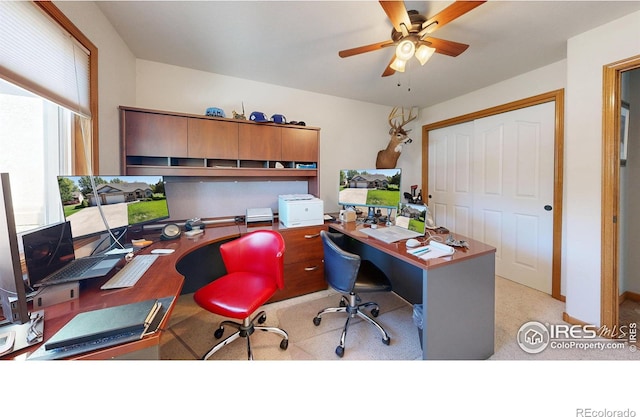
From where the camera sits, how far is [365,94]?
10.2ft

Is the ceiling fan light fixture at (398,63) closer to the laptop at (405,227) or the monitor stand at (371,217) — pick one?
the laptop at (405,227)

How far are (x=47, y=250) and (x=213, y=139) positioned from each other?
1518 mm

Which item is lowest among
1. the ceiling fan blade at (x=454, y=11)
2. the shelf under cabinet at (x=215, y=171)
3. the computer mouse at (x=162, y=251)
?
the computer mouse at (x=162, y=251)

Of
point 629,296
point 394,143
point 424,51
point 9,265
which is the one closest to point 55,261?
point 9,265

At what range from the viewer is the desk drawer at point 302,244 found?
2.20 meters

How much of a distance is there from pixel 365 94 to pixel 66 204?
329 centimetres

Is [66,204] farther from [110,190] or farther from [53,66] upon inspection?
[53,66]

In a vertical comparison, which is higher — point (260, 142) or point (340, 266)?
point (260, 142)

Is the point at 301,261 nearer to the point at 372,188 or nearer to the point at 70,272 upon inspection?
the point at 372,188

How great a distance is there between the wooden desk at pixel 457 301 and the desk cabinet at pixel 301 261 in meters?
0.86

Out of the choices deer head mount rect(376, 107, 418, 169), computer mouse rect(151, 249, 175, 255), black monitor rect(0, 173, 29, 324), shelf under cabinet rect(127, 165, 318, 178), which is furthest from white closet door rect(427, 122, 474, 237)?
black monitor rect(0, 173, 29, 324)

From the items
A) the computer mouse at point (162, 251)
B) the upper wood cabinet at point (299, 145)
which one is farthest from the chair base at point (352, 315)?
the upper wood cabinet at point (299, 145)

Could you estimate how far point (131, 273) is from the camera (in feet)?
3.83
